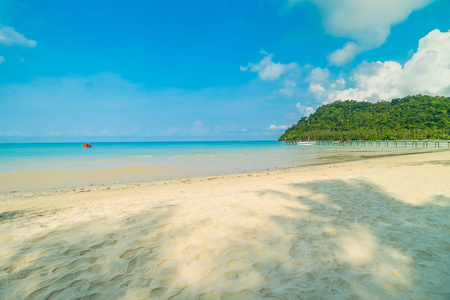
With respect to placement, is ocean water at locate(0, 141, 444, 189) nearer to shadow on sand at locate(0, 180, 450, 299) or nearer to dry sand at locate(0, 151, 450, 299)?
dry sand at locate(0, 151, 450, 299)

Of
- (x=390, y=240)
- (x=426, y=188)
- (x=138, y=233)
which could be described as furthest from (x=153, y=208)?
(x=426, y=188)

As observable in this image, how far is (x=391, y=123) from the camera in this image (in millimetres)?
96625

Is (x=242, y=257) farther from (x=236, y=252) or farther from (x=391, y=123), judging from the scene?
(x=391, y=123)

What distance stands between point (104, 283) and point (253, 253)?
2.08m

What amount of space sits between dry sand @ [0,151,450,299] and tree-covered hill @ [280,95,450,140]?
99.6m

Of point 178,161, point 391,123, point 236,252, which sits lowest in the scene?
point 178,161

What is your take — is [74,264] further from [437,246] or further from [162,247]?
[437,246]

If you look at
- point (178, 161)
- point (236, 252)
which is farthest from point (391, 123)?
point (236, 252)

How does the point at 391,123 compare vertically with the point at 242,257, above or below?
above

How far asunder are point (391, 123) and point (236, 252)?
404 ft

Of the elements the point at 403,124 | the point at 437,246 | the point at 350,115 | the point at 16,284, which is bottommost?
the point at 437,246

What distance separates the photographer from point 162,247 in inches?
135

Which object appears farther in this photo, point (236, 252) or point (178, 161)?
point (178, 161)

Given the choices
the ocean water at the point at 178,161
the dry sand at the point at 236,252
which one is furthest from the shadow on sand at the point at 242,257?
the ocean water at the point at 178,161
